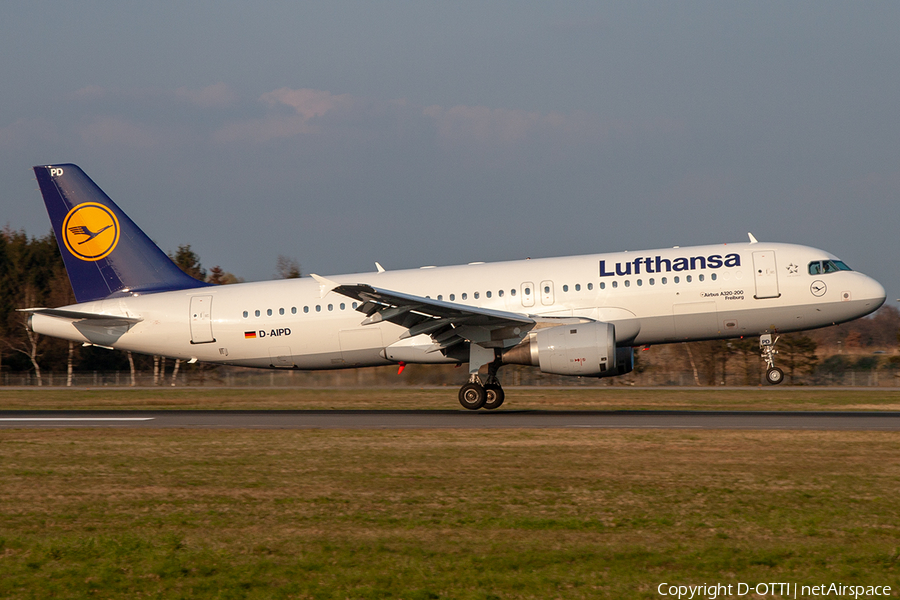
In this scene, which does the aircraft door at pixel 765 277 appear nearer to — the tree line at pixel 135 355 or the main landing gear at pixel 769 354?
the main landing gear at pixel 769 354

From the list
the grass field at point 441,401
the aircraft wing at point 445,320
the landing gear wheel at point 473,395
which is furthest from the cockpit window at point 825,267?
the landing gear wheel at point 473,395

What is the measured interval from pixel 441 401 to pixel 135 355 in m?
44.4

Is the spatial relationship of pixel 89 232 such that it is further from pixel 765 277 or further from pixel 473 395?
pixel 765 277

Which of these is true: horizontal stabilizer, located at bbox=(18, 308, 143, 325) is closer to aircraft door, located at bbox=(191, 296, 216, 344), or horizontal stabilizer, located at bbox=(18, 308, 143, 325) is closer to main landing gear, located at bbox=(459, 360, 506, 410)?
aircraft door, located at bbox=(191, 296, 216, 344)

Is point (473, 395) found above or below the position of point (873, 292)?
below

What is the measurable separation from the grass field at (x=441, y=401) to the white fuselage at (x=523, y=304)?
12.7 ft

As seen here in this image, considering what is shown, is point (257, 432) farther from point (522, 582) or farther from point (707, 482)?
point (522, 582)

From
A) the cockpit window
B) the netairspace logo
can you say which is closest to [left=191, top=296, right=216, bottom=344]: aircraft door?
the cockpit window

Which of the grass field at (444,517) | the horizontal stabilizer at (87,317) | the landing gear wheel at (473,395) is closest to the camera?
the grass field at (444,517)

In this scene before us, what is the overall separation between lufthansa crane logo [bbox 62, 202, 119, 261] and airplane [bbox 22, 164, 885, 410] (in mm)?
37

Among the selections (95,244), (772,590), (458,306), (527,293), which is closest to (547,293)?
(527,293)

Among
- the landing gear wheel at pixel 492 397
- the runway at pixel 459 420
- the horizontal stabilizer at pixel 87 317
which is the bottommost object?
the runway at pixel 459 420

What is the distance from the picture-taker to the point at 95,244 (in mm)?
26469

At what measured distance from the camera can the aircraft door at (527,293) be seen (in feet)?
77.8
